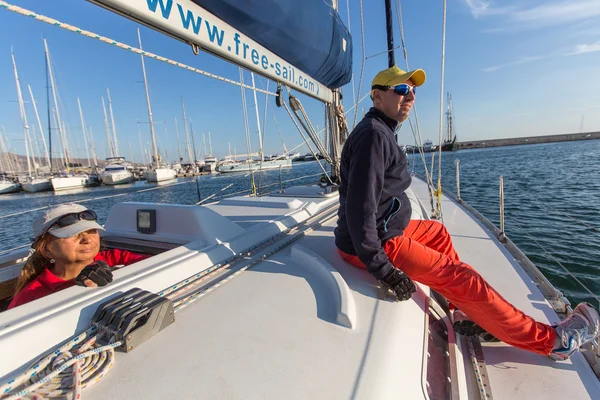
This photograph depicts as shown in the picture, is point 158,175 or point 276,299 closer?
point 276,299

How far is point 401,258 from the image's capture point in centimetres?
144

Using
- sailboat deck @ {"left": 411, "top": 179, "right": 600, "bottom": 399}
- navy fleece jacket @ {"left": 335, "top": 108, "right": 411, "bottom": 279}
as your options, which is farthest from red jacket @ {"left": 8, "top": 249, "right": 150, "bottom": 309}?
sailboat deck @ {"left": 411, "top": 179, "right": 600, "bottom": 399}

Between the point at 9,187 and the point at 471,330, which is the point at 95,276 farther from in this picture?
the point at 9,187

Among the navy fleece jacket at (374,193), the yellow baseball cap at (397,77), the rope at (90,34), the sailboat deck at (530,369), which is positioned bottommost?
the sailboat deck at (530,369)

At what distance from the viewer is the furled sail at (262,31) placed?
131cm

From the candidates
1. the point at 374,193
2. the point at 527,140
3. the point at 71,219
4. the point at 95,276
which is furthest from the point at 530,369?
the point at 527,140

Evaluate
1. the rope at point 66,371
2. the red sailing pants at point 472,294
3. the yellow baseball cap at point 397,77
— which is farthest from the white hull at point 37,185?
the red sailing pants at point 472,294

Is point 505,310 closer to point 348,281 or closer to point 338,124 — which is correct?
point 348,281

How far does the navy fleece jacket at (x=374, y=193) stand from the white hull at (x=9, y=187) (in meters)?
40.8

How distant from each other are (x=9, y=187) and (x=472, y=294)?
41.6m

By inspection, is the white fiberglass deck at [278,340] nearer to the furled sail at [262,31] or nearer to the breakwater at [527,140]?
the furled sail at [262,31]

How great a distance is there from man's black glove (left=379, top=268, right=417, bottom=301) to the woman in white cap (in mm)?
1188

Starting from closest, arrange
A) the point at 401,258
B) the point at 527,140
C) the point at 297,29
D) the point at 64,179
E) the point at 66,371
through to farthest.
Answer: the point at 66,371 < the point at 401,258 < the point at 297,29 < the point at 64,179 < the point at 527,140

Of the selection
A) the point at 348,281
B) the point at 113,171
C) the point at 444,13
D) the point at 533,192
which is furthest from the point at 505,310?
the point at 113,171
